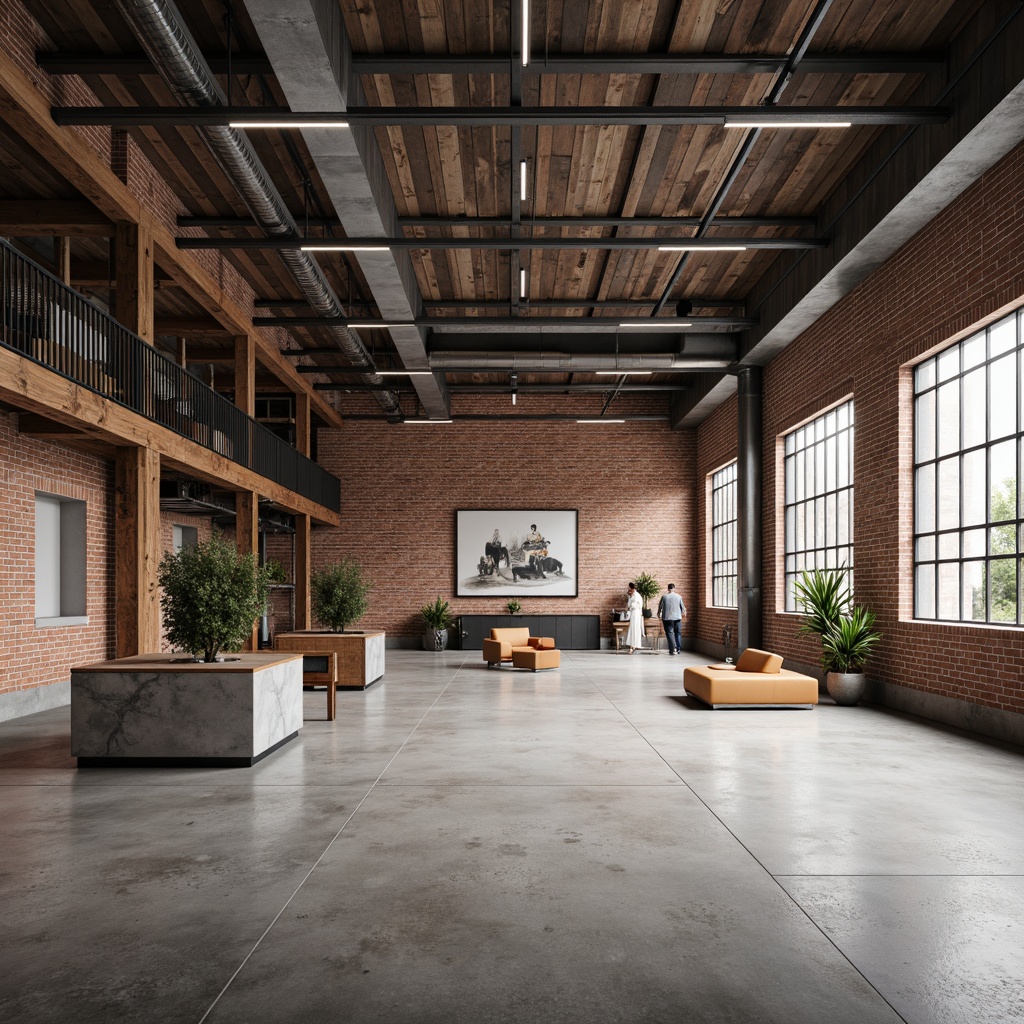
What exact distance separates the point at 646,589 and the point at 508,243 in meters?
11.8

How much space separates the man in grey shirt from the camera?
59.9ft

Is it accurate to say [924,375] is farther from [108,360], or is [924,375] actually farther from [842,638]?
[108,360]

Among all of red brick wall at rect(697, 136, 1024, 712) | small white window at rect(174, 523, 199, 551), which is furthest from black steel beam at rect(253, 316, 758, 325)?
small white window at rect(174, 523, 199, 551)

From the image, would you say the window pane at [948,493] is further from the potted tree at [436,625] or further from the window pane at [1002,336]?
the potted tree at [436,625]

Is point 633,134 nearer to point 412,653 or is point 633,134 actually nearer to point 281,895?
point 281,895

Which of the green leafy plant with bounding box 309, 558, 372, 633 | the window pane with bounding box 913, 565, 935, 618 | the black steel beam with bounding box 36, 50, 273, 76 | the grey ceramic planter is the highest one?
the black steel beam with bounding box 36, 50, 273, 76

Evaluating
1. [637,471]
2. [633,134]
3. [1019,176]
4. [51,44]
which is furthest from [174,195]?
[637,471]

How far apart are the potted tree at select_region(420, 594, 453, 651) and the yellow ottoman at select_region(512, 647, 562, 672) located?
488 cm

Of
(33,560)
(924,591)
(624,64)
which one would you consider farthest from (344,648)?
(624,64)

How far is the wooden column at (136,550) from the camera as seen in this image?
361 inches

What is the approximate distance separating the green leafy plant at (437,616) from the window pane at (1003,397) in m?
13.6

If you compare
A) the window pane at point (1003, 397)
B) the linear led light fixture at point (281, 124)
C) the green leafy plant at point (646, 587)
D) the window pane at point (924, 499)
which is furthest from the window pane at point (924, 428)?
the green leafy plant at point (646, 587)

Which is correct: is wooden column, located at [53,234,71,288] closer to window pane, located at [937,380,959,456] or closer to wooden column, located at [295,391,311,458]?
wooden column, located at [295,391,311,458]

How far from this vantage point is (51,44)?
7621 mm
